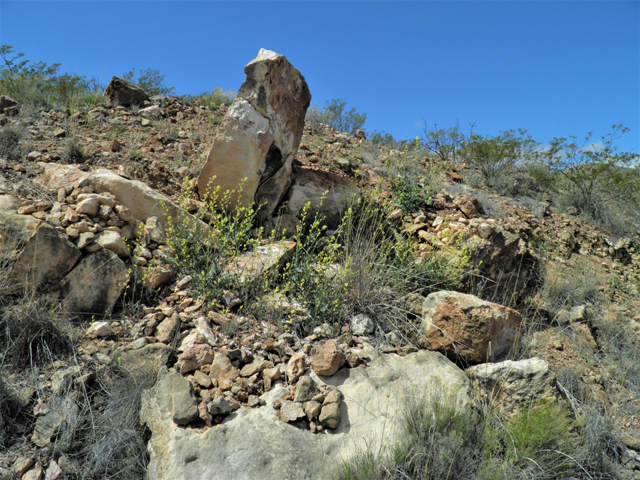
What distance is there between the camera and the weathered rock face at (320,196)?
475cm

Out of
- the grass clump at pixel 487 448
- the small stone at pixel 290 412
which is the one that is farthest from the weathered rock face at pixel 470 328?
the small stone at pixel 290 412

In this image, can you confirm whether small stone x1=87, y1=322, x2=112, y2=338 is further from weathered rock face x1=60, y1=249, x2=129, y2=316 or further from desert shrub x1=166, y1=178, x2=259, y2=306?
desert shrub x1=166, y1=178, x2=259, y2=306

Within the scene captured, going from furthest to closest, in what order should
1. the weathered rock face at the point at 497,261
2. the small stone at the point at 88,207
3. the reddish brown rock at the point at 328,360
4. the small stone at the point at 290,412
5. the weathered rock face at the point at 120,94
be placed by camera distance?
1. the weathered rock face at the point at 120,94
2. the weathered rock face at the point at 497,261
3. the small stone at the point at 88,207
4. the reddish brown rock at the point at 328,360
5. the small stone at the point at 290,412

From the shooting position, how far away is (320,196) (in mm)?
4844

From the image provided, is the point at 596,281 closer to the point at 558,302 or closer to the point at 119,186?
the point at 558,302

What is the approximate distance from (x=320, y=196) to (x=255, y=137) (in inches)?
45.4

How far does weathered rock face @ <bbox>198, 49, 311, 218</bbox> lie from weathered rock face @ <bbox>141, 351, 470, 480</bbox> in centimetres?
250

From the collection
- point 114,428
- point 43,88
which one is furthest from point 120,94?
point 114,428

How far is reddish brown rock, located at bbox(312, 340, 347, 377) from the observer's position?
256cm

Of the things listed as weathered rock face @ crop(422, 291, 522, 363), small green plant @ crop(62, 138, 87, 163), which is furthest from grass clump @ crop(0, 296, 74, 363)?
weathered rock face @ crop(422, 291, 522, 363)

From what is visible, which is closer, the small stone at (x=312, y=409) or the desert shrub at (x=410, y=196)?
the small stone at (x=312, y=409)

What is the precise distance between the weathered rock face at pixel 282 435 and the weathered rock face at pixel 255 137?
250cm

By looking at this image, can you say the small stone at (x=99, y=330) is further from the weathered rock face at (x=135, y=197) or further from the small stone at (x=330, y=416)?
the small stone at (x=330, y=416)

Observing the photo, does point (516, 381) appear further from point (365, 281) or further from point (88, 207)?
point (88, 207)
